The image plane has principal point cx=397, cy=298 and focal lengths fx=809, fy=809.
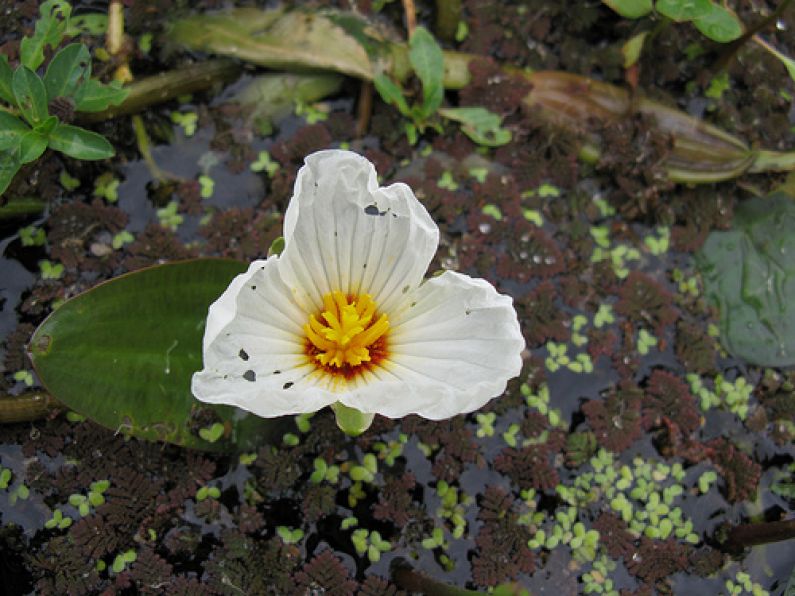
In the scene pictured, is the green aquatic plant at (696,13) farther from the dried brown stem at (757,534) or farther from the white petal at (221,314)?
the white petal at (221,314)

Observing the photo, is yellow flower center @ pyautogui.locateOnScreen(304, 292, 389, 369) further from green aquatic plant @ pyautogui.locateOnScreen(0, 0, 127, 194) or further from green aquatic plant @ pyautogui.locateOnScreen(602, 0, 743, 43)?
green aquatic plant @ pyautogui.locateOnScreen(602, 0, 743, 43)

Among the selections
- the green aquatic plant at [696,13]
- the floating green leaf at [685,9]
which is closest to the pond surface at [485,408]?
the green aquatic plant at [696,13]

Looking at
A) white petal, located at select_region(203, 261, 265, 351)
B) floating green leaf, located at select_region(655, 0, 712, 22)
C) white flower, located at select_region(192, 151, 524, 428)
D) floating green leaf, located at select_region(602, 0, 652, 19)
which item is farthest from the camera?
floating green leaf, located at select_region(602, 0, 652, 19)

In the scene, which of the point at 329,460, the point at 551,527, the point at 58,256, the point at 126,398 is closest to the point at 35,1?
the point at 58,256

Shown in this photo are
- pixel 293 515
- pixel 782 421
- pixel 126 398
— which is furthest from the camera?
pixel 782 421

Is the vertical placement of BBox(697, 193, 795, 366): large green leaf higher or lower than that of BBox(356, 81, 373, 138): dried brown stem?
lower

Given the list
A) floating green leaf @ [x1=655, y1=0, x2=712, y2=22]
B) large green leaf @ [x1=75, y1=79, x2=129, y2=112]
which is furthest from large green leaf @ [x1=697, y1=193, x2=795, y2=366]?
large green leaf @ [x1=75, y1=79, x2=129, y2=112]

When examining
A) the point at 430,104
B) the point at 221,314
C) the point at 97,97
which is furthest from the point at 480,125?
the point at 221,314

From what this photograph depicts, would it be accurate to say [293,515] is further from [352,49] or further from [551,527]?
[352,49]
